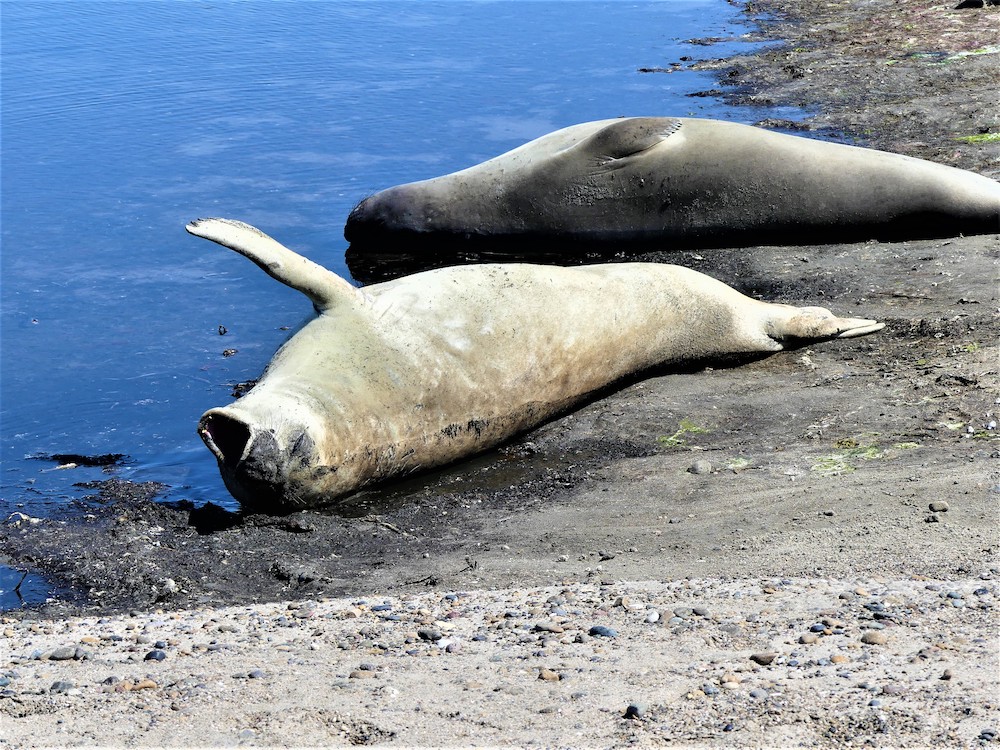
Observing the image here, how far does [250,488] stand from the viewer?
5137mm

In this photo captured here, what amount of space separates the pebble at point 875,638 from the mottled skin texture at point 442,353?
8.53 feet

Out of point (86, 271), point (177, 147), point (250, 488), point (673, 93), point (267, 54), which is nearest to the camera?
point (250, 488)

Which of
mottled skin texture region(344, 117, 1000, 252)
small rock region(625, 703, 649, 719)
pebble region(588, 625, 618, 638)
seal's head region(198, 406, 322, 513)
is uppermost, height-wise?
mottled skin texture region(344, 117, 1000, 252)

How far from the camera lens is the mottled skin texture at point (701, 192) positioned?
8.12m

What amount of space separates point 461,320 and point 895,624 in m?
3.03

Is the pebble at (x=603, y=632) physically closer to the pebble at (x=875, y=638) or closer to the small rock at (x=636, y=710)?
the small rock at (x=636, y=710)

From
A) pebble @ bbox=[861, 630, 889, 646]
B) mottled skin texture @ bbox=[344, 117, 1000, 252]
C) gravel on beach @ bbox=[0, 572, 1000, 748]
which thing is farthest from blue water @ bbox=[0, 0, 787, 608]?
pebble @ bbox=[861, 630, 889, 646]

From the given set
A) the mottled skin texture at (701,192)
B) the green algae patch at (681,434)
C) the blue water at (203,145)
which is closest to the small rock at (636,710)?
the green algae patch at (681,434)

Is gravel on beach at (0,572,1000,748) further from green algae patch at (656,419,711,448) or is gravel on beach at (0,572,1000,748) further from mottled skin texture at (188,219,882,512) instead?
green algae patch at (656,419,711,448)

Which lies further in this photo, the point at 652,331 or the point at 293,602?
the point at 652,331

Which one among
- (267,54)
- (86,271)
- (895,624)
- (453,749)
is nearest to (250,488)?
(453,749)

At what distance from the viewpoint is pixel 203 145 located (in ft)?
38.5

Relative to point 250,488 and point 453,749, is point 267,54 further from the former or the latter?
point 453,749

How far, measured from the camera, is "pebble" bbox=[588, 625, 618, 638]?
3670 mm
